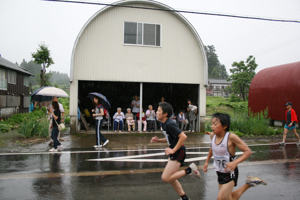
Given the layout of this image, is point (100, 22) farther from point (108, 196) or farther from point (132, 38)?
point (108, 196)

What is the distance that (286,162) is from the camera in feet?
24.3

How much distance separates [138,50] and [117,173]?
341 inches

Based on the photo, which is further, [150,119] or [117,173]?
[150,119]

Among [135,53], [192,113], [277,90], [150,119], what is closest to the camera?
[135,53]

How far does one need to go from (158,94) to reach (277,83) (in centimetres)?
865

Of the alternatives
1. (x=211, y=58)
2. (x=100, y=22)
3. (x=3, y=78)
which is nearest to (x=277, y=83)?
(x=100, y=22)

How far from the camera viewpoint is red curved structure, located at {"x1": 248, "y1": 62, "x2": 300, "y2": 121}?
15953mm

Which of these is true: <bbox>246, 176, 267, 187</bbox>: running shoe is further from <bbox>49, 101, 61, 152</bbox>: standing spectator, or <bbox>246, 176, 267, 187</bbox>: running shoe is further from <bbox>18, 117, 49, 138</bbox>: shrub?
<bbox>18, 117, 49, 138</bbox>: shrub

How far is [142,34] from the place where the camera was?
13.5m

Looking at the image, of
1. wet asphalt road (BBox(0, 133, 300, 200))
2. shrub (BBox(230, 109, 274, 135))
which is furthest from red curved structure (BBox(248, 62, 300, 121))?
wet asphalt road (BBox(0, 133, 300, 200))

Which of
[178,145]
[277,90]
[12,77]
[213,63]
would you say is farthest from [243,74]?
[213,63]

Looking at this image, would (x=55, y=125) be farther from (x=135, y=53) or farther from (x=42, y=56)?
(x=42, y=56)

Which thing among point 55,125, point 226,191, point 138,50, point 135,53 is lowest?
point 226,191

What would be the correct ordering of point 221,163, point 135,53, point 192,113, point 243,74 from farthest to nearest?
1. point 243,74
2. point 192,113
3. point 135,53
4. point 221,163
